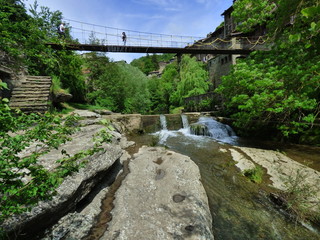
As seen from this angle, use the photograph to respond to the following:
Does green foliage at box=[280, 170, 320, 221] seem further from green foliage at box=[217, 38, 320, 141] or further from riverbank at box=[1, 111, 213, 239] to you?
green foliage at box=[217, 38, 320, 141]

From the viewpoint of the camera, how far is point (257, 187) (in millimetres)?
4438

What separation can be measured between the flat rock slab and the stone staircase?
4850 millimetres

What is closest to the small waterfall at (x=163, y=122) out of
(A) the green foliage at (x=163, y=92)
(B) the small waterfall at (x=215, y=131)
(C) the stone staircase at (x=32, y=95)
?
(B) the small waterfall at (x=215, y=131)

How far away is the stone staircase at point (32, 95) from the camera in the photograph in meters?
6.17

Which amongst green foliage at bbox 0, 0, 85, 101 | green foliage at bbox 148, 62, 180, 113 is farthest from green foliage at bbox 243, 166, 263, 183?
green foliage at bbox 148, 62, 180, 113

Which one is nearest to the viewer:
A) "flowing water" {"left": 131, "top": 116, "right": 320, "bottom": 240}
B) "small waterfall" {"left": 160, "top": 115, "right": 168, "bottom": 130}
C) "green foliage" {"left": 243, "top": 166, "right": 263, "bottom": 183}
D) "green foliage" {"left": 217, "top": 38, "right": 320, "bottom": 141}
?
"flowing water" {"left": 131, "top": 116, "right": 320, "bottom": 240}

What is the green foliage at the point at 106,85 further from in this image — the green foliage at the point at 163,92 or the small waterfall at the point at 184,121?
the green foliage at the point at 163,92

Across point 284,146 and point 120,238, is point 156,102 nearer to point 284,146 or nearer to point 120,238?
point 284,146

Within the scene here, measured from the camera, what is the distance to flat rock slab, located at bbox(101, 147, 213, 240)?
2.66m

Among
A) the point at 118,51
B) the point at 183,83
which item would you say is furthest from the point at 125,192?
the point at 183,83

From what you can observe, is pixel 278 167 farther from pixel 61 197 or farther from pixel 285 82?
pixel 61 197

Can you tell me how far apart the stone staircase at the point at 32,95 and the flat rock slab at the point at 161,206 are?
15.9 feet

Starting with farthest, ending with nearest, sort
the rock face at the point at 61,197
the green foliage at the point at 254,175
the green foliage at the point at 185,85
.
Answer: the green foliage at the point at 185,85, the green foliage at the point at 254,175, the rock face at the point at 61,197

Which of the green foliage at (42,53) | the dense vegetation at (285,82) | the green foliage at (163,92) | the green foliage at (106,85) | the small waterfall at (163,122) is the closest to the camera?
the green foliage at (42,53)
